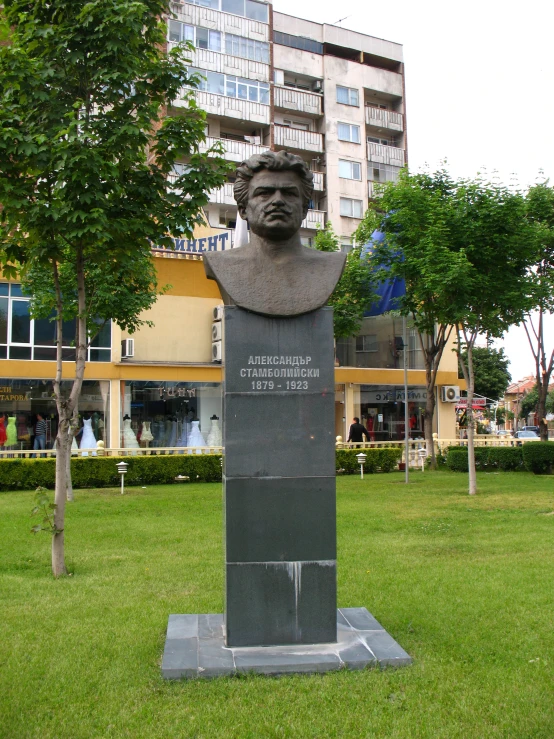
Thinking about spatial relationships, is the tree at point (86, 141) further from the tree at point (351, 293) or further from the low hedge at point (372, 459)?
the low hedge at point (372, 459)

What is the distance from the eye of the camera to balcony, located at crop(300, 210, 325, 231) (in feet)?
122

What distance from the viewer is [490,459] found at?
24.9 meters

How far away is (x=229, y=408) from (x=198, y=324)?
21878mm

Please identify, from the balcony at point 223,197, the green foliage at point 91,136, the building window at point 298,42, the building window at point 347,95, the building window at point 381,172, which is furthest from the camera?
the building window at point 381,172

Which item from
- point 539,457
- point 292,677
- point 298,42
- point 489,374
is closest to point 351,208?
point 298,42

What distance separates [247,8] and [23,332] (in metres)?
21.4

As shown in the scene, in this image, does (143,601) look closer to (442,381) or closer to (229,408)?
(229,408)

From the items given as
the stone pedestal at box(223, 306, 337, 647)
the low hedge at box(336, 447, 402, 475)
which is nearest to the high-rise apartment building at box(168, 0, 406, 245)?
the low hedge at box(336, 447, 402, 475)

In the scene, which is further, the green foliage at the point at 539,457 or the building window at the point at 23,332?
the building window at the point at 23,332

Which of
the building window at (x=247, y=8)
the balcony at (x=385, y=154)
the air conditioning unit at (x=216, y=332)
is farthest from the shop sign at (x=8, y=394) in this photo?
the balcony at (x=385, y=154)

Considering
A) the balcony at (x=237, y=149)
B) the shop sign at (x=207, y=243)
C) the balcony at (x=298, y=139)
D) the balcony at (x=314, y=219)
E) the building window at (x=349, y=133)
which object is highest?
the building window at (x=349, y=133)

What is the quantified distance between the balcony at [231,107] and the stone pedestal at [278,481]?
3066 centimetres

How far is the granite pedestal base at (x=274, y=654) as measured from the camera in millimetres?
4988

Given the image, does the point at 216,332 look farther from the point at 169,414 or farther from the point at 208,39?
the point at 208,39
